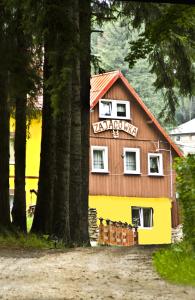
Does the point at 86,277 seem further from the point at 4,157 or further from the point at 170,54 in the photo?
the point at 170,54

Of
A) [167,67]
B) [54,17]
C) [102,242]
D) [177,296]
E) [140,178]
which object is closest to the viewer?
[177,296]

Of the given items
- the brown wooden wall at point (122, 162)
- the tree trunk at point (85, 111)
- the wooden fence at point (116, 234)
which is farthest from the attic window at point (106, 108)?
the tree trunk at point (85, 111)

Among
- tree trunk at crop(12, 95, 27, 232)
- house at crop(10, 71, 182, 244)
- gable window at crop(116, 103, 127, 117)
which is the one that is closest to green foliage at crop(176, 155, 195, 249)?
tree trunk at crop(12, 95, 27, 232)

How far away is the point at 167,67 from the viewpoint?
763 inches

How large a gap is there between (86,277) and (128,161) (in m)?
32.9

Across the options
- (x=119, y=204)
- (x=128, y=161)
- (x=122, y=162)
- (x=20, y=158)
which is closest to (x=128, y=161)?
(x=128, y=161)

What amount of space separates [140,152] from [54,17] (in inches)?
1177

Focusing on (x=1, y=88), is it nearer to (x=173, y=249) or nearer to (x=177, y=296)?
(x=173, y=249)

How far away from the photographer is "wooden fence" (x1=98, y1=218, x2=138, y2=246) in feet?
102

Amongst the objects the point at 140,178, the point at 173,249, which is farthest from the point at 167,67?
the point at 140,178

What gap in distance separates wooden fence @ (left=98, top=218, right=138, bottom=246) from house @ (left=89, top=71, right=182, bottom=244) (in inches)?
172

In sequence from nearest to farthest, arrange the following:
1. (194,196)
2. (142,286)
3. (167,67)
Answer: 1. (142,286)
2. (194,196)
3. (167,67)

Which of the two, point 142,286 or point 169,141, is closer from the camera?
point 142,286

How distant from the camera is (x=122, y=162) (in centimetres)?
4053
